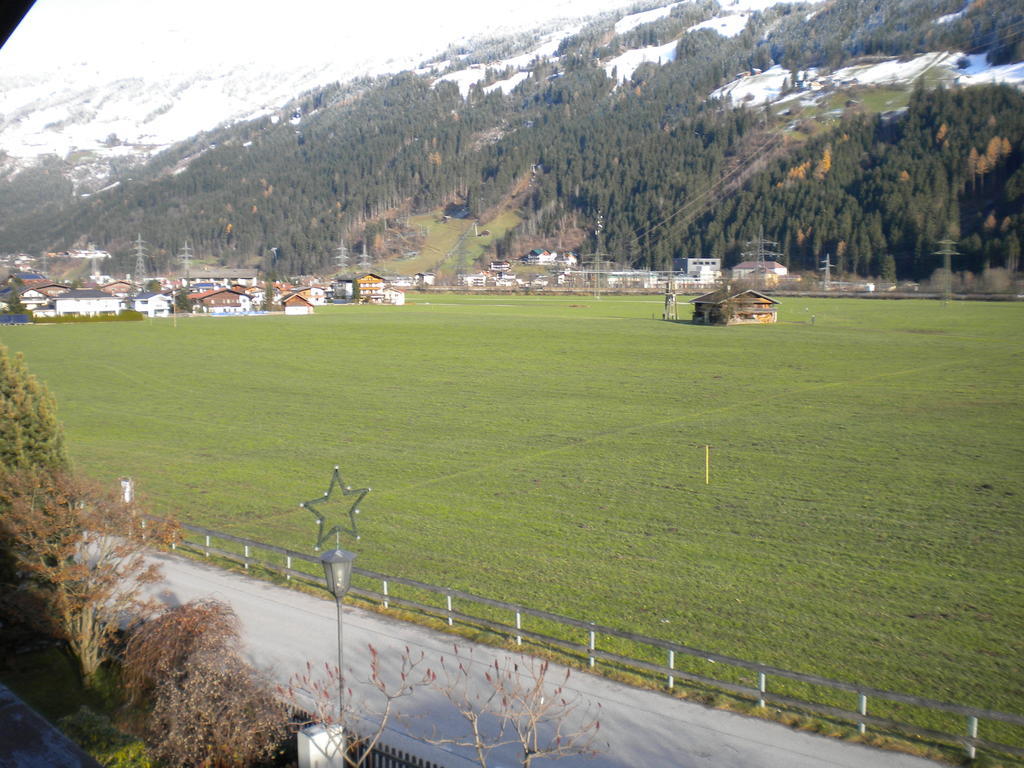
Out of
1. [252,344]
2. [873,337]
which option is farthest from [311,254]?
[873,337]

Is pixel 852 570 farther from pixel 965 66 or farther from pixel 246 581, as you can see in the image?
pixel 965 66

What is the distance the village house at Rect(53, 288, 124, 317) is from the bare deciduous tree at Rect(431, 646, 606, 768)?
302 feet

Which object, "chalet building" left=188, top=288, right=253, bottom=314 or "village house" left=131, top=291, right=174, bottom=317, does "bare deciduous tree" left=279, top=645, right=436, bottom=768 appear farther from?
"village house" left=131, top=291, right=174, bottom=317

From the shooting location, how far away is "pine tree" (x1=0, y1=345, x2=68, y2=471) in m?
12.6

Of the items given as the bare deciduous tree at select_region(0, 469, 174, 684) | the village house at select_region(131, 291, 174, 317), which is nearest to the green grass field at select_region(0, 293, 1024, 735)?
the bare deciduous tree at select_region(0, 469, 174, 684)

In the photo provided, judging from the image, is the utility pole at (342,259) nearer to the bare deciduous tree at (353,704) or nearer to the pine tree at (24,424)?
the pine tree at (24,424)

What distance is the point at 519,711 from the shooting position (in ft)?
30.7

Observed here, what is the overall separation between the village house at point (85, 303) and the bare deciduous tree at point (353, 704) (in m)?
91.2

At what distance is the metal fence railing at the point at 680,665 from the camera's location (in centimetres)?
933

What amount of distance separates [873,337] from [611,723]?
5233cm

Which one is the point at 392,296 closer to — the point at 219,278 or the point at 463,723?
the point at 219,278

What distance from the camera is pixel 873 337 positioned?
55438 mm

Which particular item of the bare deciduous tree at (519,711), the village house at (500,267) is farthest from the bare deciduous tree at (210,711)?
the village house at (500,267)

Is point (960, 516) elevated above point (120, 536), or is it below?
below
